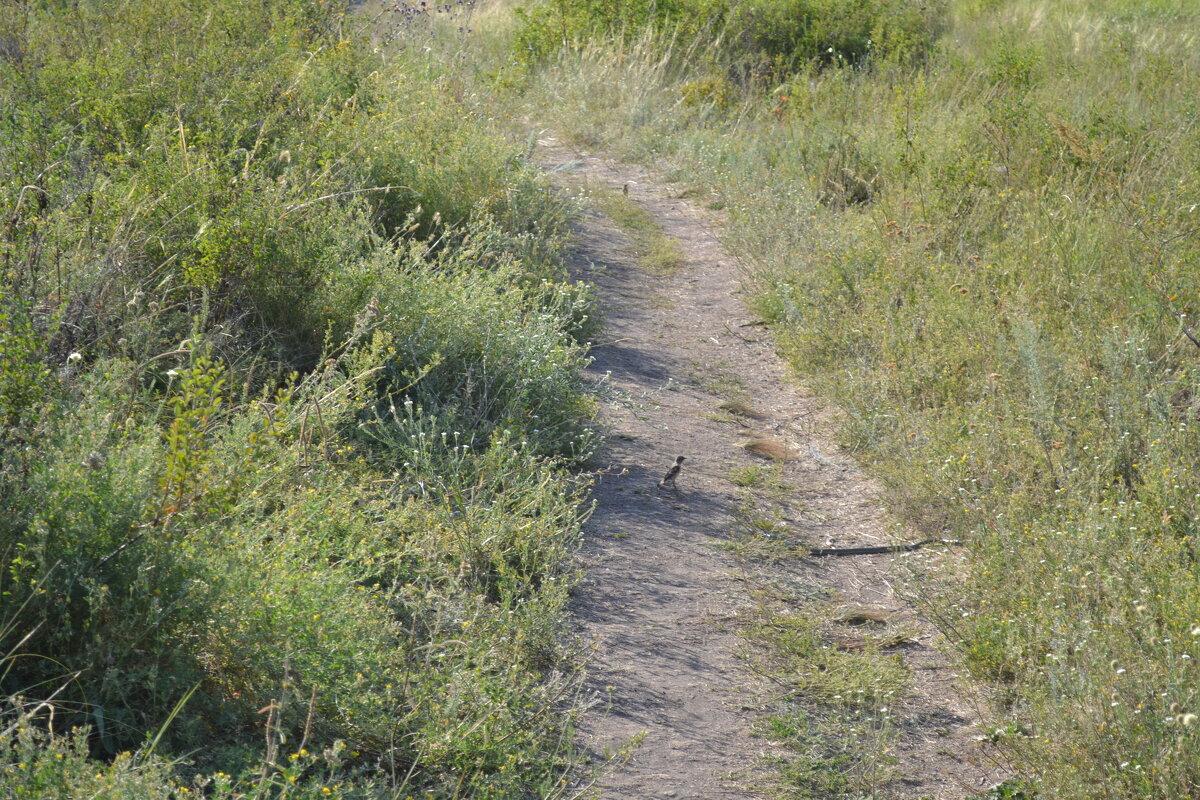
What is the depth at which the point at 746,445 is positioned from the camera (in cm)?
536

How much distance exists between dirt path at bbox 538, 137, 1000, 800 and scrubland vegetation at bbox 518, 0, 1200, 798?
194 millimetres

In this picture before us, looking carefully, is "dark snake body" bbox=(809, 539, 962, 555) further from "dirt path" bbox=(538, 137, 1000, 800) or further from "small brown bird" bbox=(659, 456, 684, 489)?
"small brown bird" bbox=(659, 456, 684, 489)

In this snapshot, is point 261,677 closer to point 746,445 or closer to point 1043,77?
point 746,445

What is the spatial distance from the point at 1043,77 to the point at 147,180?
796 cm

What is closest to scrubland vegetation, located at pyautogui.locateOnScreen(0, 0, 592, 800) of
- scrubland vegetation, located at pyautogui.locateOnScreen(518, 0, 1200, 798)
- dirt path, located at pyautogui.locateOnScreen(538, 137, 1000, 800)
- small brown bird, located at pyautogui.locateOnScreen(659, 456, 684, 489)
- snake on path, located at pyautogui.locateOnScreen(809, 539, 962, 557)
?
dirt path, located at pyautogui.locateOnScreen(538, 137, 1000, 800)

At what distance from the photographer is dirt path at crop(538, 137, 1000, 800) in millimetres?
3203

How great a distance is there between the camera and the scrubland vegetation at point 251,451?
2531mm

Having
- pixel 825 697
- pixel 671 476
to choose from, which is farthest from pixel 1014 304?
pixel 825 697

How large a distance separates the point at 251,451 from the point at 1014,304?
434 centimetres

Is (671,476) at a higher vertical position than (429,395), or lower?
lower

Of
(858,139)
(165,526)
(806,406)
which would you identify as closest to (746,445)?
(806,406)

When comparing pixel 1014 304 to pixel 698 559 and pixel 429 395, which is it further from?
pixel 429 395

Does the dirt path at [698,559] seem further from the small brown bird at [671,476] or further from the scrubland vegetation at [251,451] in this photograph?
the scrubland vegetation at [251,451]

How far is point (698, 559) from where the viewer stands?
4.25m
